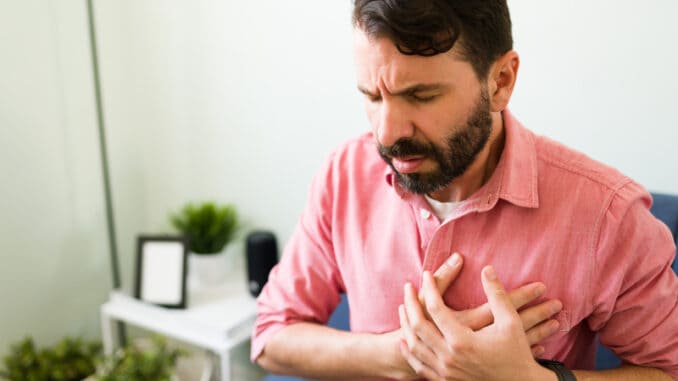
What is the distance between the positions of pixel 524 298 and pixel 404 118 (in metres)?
0.33

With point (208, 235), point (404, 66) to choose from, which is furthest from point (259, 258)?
point (404, 66)

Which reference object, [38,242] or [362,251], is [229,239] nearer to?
[38,242]

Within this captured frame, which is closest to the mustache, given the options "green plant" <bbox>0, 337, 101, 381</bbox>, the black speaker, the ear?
the ear

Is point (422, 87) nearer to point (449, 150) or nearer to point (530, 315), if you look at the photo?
point (449, 150)

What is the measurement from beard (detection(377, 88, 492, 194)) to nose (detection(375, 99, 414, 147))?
1cm

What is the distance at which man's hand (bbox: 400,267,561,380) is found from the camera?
908 millimetres

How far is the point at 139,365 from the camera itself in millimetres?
1717

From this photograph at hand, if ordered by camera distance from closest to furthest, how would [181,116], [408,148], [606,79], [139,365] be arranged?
1. [408,148]
2. [606,79]
3. [139,365]
4. [181,116]

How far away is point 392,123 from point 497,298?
300 mm

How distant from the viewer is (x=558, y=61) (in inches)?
57.8

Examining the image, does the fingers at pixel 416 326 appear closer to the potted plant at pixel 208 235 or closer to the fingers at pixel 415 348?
the fingers at pixel 415 348

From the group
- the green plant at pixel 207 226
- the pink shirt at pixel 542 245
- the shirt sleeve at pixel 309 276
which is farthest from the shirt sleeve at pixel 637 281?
the green plant at pixel 207 226

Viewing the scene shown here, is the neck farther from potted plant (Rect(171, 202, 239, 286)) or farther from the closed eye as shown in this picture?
potted plant (Rect(171, 202, 239, 286))

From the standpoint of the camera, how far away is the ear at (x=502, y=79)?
0.91 m
